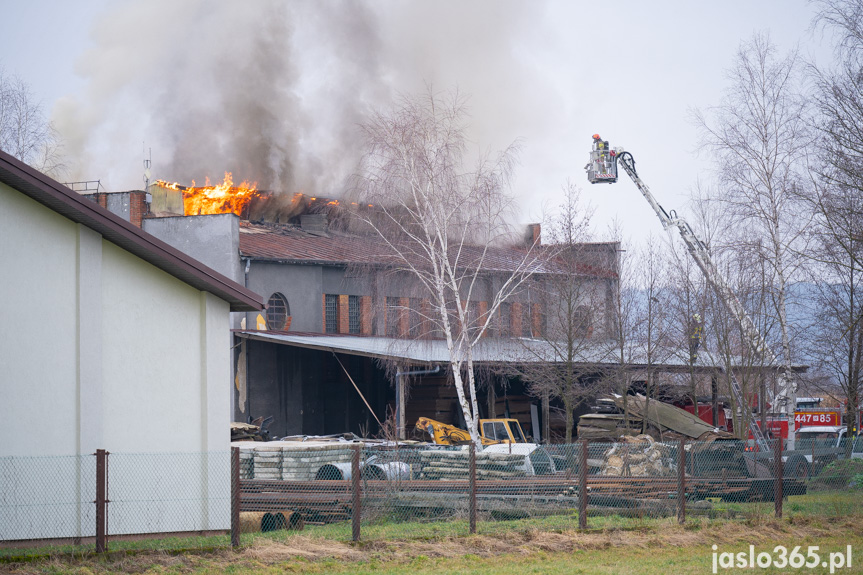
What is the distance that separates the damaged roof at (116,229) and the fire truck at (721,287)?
13033mm

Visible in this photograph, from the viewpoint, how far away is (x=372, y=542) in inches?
489

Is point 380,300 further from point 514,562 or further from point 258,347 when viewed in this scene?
point 514,562

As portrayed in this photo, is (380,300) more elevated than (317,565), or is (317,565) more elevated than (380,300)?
(380,300)

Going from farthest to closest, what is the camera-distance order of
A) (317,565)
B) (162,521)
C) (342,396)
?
(342,396), (162,521), (317,565)

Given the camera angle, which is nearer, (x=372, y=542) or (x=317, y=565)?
(x=317, y=565)

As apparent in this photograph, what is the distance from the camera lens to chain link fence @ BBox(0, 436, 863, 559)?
1225cm

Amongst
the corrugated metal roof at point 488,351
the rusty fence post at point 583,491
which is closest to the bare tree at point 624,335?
the corrugated metal roof at point 488,351

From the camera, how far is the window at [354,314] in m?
35.7

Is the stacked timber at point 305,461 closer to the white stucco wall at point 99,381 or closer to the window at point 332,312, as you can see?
the white stucco wall at point 99,381

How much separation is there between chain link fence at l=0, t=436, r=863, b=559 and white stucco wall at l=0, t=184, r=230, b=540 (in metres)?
0.04

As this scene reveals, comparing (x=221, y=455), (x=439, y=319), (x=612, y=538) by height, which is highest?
(x=439, y=319)

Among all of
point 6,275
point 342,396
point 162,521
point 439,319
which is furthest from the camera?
point 342,396

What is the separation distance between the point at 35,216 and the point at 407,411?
22769mm

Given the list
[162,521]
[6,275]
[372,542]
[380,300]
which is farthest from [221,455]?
[380,300]
